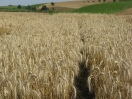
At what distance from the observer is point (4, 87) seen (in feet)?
16.2

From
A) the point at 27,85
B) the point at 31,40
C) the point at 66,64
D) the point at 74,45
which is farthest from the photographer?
the point at 31,40

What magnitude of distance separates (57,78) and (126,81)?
3.98 feet

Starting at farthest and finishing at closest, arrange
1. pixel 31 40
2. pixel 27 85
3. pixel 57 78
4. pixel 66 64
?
pixel 31 40, pixel 66 64, pixel 57 78, pixel 27 85

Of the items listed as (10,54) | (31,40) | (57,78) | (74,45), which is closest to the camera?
(57,78)

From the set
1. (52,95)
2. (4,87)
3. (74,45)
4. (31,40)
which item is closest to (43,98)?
(52,95)

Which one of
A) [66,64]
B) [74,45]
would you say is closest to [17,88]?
[66,64]

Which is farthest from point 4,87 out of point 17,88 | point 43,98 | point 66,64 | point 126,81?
point 126,81

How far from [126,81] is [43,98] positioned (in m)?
1.50

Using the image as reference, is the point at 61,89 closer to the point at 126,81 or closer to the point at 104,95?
the point at 104,95

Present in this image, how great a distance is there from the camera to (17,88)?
5.10 m

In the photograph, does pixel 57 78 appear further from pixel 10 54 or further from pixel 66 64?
pixel 10 54

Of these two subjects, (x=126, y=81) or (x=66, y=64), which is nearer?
(x=126, y=81)

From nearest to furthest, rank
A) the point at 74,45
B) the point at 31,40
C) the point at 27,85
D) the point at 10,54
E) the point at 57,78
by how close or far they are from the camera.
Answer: the point at 27,85
the point at 57,78
the point at 10,54
the point at 74,45
the point at 31,40

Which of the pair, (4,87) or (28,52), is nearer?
(4,87)
